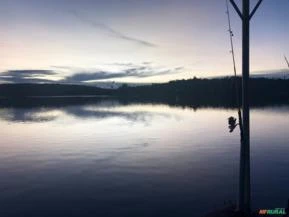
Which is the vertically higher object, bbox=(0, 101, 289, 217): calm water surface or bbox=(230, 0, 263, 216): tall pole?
bbox=(230, 0, 263, 216): tall pole

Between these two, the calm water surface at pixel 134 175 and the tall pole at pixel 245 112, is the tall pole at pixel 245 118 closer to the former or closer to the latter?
the tall pole at pixel 245 112

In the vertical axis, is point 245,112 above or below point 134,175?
above

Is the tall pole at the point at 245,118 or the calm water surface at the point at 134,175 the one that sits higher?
the tall pole at the point at 245,118

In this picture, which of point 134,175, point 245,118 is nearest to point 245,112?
point 245,118

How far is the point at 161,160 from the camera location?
3164 centimetres

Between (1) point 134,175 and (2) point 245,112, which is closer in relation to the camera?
(2) point 245,112

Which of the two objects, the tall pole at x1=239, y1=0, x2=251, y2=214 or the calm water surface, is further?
the calm water surface

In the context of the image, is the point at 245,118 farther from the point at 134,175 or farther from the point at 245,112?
the point at 134,175

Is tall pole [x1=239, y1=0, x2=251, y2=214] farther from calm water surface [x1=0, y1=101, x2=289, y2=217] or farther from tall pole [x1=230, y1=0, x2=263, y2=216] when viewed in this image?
calm water surface [x1=0, y1=101, x2=289, y2=217]

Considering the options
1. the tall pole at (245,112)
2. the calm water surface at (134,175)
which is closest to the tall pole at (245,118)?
the tall pole at (245,112)

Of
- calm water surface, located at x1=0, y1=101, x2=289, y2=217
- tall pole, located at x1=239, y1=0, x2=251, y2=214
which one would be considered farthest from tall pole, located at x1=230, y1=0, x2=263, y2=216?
calm water surface, located at x1=0, y1=101, x2=289, y2=217

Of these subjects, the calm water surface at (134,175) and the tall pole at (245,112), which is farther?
the calm water surface at (134,175)

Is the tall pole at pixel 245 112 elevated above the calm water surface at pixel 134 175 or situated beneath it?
elevated above

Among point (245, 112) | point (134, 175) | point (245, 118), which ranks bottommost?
point (134, 175)
